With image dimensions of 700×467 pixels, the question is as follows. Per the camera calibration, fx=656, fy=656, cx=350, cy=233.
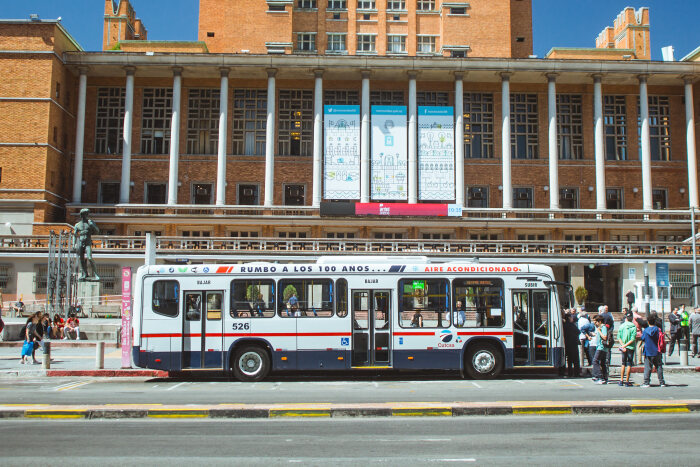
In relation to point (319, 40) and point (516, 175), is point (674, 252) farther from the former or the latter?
point (319, 40)

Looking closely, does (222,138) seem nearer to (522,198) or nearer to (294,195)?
(294,195)

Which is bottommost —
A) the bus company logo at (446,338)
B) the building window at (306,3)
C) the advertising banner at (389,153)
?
the bus company logo at (446,338)

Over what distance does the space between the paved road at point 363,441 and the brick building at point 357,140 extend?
101 feet

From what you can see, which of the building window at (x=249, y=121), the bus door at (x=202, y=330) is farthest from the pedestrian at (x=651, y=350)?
the building window at (x=249, y=121)

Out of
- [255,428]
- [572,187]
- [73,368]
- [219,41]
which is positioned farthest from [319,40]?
[255,428]

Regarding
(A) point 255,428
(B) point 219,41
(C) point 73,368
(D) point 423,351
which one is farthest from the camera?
(B) point 219,41

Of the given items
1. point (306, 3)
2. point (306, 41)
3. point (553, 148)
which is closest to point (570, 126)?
point (553, 148)

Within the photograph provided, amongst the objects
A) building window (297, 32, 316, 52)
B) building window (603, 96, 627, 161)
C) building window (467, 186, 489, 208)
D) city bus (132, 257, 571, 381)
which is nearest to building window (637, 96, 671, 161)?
building window (603, 96, 627, 161)

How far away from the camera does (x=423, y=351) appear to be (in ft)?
55.0

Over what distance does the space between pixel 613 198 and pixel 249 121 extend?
28.9 metres

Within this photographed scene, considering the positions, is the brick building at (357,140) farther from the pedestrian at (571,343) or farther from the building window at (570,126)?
the pedestrian at (571,343)

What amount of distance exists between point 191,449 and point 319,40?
1881 inches

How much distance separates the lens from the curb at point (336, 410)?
39.1 feet

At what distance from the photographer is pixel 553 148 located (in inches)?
1903
